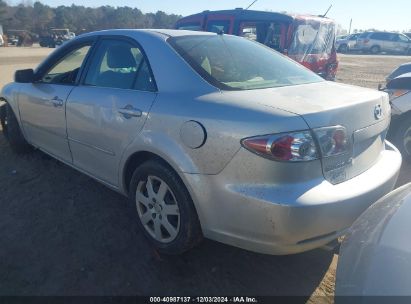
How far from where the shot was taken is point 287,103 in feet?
7.54

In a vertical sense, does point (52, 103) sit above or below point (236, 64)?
below

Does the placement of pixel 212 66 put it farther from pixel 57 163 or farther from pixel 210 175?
pixel 57 163

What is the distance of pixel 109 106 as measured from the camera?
2.98 m

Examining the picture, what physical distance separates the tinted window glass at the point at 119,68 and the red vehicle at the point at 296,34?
19.1 feet

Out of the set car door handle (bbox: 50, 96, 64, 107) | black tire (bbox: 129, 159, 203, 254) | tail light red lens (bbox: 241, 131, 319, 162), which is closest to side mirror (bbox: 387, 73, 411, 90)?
tail light red lens (bbox: 241, 131, 319, 162)

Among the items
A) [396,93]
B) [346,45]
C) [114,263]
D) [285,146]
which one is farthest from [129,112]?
[346,45]

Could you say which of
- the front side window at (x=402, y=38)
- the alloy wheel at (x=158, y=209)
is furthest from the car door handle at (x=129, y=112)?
the front side window at (x=402, y=38)

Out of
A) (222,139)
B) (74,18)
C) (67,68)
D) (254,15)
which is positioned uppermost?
(74,18)

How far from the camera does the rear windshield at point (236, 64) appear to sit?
106 inches

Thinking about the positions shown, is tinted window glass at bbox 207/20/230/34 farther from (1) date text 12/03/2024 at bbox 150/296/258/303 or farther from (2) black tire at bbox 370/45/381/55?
(2) black tire at bbox 370/45/381/55

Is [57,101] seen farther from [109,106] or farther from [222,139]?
[222,139]

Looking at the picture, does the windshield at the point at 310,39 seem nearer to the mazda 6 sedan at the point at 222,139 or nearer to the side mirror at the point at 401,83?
the side mirror at the point at 401,83

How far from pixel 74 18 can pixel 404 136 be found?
7568 centimetres

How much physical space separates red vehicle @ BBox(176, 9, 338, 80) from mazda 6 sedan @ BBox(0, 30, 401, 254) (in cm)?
538
